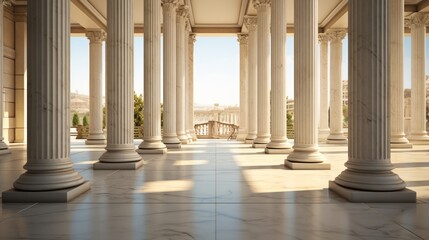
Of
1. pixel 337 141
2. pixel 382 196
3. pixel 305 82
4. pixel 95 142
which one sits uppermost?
pixel 305 82

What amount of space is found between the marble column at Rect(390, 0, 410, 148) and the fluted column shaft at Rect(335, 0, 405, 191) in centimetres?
4216

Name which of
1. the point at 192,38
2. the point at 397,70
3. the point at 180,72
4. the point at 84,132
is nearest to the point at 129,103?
the point at 180,72

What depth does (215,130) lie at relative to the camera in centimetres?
9812

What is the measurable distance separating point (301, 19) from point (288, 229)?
74.4ft

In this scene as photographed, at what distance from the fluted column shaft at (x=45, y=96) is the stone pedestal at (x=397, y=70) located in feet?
173

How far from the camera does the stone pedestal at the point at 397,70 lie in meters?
59.8

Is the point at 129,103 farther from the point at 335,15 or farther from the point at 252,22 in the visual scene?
the point at 335,15

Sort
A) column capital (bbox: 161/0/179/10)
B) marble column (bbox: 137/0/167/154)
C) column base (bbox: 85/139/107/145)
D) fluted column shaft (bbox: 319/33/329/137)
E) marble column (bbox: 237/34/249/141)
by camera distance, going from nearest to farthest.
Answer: marble column (bbox: 137/0/167/154), column capital (bbox: 161/0/179/10), column base (bbox: 85/139/107/145), marble column (bbox: 237/34/249/141), fluted column shaft (bbox: 319/33/329/137)

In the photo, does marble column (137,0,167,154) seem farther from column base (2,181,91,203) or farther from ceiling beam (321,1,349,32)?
ceiling beam (321,1,349,32)

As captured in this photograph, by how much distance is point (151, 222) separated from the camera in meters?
16.3

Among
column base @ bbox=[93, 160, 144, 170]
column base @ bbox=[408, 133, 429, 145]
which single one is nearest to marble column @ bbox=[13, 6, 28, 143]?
column base @ bbox=[93, 160, 144, 170]

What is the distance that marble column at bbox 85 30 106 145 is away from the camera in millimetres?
75125

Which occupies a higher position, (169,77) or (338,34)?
(338,34)

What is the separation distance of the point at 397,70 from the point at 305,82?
3500 centimetres
